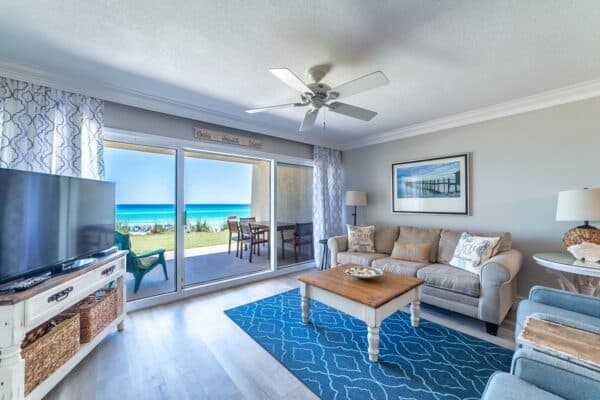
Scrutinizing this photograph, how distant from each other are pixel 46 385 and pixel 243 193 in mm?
3824

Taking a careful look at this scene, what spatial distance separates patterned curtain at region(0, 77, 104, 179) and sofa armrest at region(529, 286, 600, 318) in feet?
13.1

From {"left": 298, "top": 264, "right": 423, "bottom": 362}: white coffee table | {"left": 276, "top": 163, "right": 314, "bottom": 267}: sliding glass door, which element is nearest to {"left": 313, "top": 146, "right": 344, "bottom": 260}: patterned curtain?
{"left": 276, "top": 163, "right": 314, "bottom": 267}: sliding glass door

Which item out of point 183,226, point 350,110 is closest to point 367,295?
point 350,110

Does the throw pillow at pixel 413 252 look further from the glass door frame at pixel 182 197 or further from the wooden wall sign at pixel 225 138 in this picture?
the wooden wall sign at pixel 225 138

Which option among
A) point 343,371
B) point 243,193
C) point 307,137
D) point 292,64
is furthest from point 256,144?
point 343,371

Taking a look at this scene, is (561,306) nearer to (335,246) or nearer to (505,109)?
(505,109)

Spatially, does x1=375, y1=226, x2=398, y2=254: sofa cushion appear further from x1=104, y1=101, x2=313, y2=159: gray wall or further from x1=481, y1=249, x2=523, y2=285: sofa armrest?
x1=104, y1=101, x2=313, y2=159: gray wall

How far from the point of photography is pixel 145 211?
3.08 metres

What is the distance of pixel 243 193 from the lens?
5074 millimetres

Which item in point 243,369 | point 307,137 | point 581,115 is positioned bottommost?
point 243,369

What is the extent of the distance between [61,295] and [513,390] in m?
2.52

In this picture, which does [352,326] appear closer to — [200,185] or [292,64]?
[292,64]

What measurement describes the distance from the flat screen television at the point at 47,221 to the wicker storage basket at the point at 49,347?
395 mm

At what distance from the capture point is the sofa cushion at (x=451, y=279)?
238 centimetres
